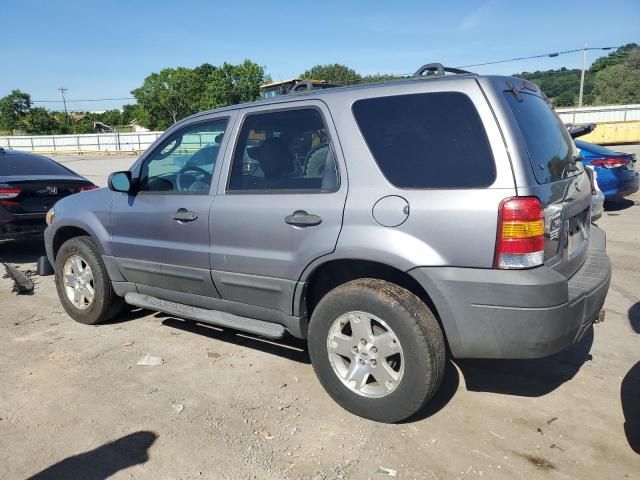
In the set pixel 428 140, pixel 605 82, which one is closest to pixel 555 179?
pixel 428 140

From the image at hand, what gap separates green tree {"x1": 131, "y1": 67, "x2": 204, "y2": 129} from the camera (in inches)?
3036

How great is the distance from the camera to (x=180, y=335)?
4531 millimetres

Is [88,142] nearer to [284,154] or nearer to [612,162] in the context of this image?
[612,162]

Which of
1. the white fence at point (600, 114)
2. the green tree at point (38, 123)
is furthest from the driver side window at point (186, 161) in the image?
the green tree at point (38, 123)

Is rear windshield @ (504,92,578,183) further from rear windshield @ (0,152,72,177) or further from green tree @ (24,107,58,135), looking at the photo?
green tree @ (24,107,58,135)

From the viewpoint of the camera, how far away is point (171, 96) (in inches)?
3039

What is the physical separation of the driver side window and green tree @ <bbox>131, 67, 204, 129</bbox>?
250 ft

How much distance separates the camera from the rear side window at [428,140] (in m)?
2.67

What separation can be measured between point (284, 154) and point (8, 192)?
197 inches

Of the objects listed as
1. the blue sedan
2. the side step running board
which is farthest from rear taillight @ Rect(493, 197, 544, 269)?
the blue sedan

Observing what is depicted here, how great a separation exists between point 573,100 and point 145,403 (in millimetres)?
77686

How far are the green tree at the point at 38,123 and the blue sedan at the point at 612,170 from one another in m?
87.0

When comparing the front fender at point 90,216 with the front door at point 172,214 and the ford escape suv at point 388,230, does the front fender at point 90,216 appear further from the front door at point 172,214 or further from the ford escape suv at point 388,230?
the ford escape suv at point 388,230

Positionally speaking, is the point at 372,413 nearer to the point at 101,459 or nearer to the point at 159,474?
the point at 159,474
